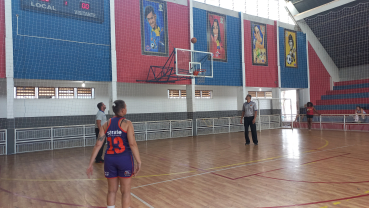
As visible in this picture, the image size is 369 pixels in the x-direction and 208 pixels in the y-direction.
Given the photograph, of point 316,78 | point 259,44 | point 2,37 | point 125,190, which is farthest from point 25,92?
point 316,78

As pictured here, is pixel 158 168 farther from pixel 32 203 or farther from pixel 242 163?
pixel 32 203

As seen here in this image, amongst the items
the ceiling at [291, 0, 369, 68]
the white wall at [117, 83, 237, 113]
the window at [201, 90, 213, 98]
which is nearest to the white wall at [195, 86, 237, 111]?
the white wall at [117, 83, 237, 113]

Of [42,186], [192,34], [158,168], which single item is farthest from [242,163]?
[192,34]

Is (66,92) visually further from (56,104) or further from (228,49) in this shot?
(228,49)

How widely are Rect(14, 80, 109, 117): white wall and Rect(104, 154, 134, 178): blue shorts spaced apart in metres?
10.2

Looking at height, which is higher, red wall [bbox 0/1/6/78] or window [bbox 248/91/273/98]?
red wall [bbox 0/1/6/78]

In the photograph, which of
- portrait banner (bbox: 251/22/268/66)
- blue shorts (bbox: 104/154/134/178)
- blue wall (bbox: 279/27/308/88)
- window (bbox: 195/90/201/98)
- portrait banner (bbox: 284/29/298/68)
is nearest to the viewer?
blue shorts (bbox: 104/154/134/178)

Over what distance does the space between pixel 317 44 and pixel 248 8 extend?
23.6 ft

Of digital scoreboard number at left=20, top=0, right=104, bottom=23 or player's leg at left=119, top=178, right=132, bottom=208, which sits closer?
player's leg at left=119, top=178, right=132, bottom=208

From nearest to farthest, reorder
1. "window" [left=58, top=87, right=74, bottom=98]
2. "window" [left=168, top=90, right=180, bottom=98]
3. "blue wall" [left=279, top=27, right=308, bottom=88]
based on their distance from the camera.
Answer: "window" [left=58, top=87, right=74, bottom=98] < "window" [left=168, top=90, right=180, bottom=98] < "blue wall" [left=279, top=27, right=308, bottom=88]

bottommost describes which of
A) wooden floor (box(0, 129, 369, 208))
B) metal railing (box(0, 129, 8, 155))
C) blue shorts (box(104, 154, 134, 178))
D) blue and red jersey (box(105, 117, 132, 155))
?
wooden floor (box(0, 129, 369, 208))

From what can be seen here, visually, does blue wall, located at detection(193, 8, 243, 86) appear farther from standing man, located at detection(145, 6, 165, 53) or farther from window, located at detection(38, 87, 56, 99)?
window, located at detection(38, 87, 56, 99)

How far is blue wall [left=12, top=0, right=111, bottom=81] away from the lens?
9.74 metres

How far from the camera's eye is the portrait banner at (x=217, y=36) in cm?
1474
